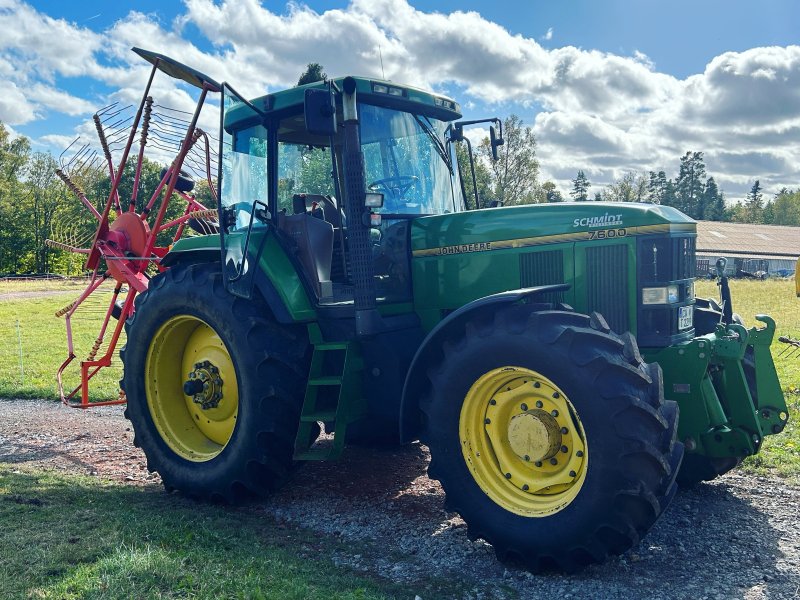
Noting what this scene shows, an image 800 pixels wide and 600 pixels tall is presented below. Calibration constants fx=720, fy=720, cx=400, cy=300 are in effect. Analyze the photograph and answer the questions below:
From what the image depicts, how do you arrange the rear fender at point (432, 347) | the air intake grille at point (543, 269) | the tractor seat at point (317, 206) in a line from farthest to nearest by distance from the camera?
the tractor seat at point (317, 206) → the air intake grille at point (543, 269) → the rear fender at point (432, 347)

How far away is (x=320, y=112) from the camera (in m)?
4.71

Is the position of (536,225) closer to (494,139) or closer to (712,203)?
(494,139)

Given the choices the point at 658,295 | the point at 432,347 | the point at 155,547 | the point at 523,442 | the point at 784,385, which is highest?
the point at 658,295

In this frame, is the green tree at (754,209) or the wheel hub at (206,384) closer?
the wheel hub at (206,384)

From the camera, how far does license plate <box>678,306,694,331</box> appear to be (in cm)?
480

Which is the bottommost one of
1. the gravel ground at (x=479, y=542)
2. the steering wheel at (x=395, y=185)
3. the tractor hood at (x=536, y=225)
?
the gravel ground at (x=479, y=542)

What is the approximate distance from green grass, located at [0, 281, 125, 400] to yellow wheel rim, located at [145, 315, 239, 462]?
4.28 metres

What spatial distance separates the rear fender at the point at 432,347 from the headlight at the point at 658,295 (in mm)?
533

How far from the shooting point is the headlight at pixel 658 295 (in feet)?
15.3

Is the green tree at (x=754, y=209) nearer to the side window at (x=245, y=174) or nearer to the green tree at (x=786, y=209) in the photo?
the green tree at (x=786, y=209)

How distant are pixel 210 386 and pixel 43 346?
12.0m

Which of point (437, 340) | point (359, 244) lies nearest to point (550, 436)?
point (437, 340)

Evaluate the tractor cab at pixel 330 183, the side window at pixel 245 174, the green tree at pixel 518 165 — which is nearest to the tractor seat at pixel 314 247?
the tractor cab at pixel 330 183

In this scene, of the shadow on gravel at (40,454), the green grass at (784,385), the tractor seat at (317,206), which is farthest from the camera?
the shadow on gravel at (40,454)
